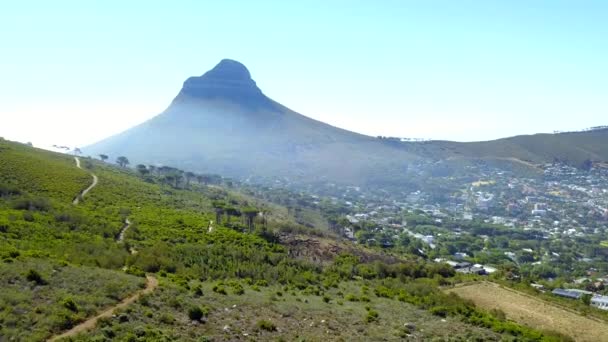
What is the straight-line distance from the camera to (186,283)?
81.1ft

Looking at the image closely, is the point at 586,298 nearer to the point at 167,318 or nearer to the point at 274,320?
the point at 274,320

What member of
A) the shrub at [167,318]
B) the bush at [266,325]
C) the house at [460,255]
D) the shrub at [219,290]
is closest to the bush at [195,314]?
the shrub at [167,318]

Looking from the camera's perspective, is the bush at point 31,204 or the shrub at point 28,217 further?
the bush at point 31,204

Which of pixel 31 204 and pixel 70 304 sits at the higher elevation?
pixel 31 204

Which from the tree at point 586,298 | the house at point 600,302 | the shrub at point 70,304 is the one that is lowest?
the house at point 600,302

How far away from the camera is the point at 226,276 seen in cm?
3016

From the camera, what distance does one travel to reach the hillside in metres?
17.8

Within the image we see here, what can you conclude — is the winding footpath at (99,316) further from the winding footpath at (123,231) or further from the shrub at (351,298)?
the winding footpath at (123,231)

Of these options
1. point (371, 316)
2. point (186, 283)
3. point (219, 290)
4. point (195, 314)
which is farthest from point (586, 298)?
point (195, 314)

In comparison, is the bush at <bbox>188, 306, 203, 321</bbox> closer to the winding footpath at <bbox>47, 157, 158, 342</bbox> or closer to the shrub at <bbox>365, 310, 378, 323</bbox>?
the winding footpath at <bbox>47, 157, 158, 342</bbox>

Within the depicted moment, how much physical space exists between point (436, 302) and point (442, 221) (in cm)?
9396

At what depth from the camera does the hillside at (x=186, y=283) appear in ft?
58.3

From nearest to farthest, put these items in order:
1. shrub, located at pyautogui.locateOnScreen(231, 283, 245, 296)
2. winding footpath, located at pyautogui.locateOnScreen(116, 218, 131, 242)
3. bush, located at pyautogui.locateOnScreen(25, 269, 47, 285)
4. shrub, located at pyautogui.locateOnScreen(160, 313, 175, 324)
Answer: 1. shrub, located at pyautogui.locateOnScreen(160, 313, 175, 324)
2. bush, located at pyautogui.locateOnScreen(25, 269, 47, 285)
3. shrub, located at pyautogui.locateOnScreen(231, 283, 245, 296)
4. winding footpath, located at pyautogui.locateOnScreen(116, 218, 131, 242)

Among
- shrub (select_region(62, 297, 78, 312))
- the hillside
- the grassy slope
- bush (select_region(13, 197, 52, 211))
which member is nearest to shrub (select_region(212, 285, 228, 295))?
the hillside
